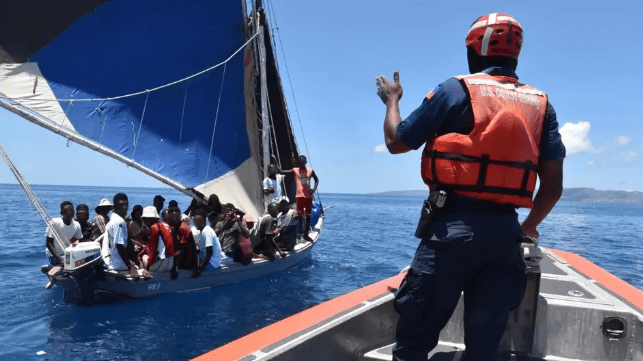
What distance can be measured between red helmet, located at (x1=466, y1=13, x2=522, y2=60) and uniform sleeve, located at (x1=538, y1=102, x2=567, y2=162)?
1.11ft

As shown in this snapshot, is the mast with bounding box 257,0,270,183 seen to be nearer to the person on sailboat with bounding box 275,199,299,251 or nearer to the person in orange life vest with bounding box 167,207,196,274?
the person on sailboat with bounding box 275,199,299,251

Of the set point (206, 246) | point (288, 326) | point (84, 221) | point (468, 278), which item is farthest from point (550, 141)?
point (84, 221)

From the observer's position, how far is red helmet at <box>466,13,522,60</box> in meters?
2.46

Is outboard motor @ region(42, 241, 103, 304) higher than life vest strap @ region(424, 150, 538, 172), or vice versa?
life vest strap @ region(424, 150, 538, 172)

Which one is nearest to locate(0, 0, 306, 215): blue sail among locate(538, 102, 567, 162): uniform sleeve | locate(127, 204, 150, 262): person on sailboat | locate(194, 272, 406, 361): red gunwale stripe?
locate(127, 204, 150, 262): person on sailboat

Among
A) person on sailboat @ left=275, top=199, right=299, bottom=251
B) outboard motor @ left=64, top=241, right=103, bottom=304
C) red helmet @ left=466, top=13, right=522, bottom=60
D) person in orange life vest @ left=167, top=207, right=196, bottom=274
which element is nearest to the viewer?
red helmet @ left=466, top=13, right=522, bottom=60

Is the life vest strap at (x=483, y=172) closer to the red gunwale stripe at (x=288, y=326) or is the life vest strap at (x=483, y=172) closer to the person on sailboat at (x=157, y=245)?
the red gunwale stripe at (x=288, y=326)

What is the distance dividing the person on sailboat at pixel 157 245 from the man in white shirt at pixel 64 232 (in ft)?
4.18

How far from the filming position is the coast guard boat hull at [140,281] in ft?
28.7

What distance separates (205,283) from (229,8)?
7959mm

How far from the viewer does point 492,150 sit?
2.34 metres

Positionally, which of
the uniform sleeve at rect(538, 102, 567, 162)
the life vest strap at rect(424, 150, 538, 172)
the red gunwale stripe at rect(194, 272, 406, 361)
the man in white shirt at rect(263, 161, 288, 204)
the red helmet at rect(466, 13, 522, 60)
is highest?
the red helmet at rect(466, 13, 522, 60)

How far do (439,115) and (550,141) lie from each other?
1.98 feet

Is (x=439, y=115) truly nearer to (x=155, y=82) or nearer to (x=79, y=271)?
(x=79, y=271)
